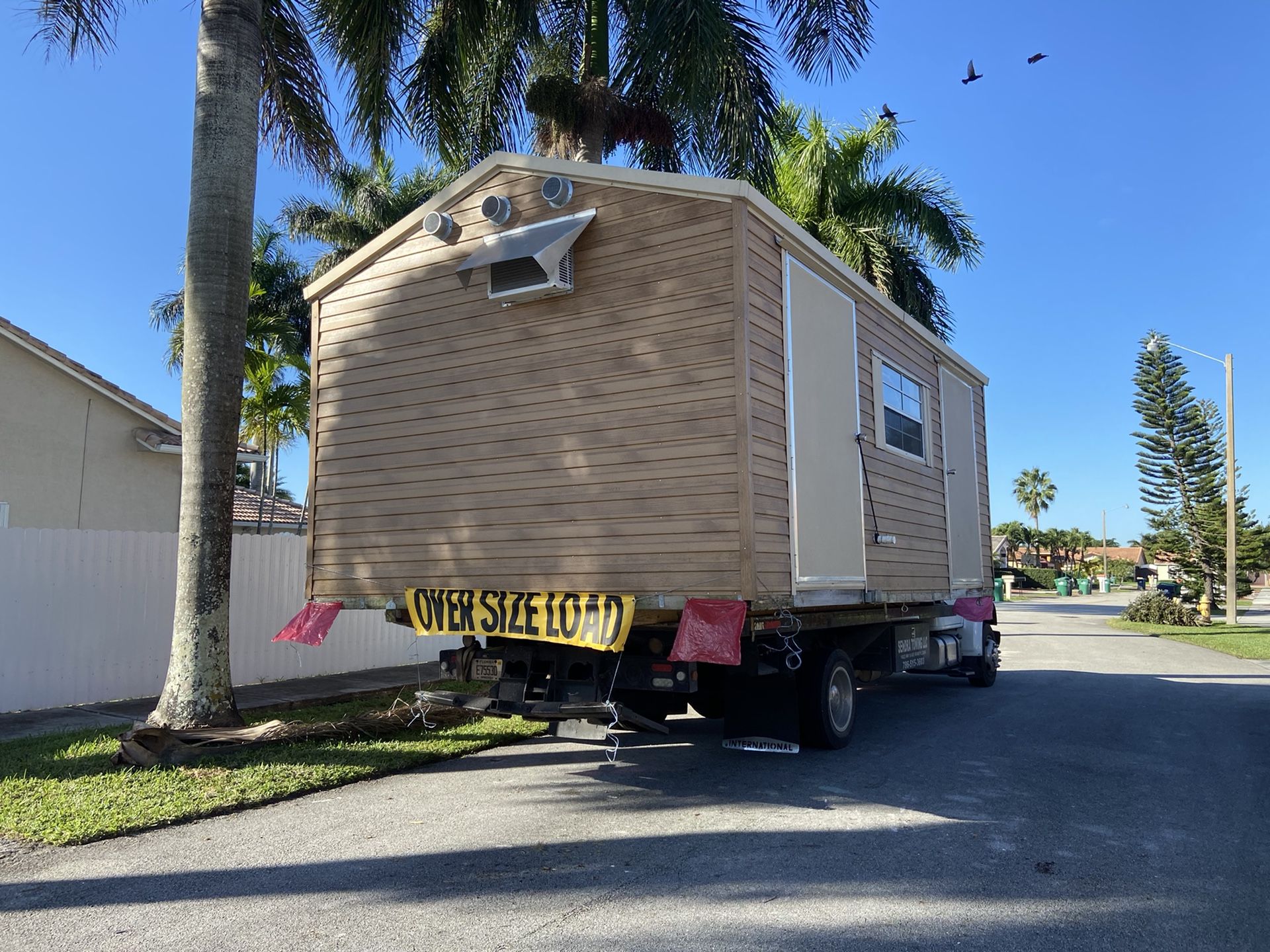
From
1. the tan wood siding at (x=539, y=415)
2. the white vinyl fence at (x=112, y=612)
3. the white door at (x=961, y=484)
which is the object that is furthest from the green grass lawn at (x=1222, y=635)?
the white vinyl fence at (x=112, y=612)

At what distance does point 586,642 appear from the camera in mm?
5777

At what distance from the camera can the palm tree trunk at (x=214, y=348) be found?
7.25m

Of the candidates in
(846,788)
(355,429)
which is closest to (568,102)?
(355,429)

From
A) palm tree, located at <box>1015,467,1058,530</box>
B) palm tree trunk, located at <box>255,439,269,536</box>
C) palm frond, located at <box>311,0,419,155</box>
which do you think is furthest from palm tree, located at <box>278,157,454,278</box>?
palm tree, located at <box>1015,467,1058,530</box>

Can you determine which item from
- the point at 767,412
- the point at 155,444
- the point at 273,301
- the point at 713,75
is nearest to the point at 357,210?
the point at 273,301

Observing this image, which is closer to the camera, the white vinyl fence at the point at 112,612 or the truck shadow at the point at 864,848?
the truck shadow at the point at 864,848

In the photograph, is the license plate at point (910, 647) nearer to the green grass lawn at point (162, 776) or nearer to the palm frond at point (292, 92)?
the green grass lawn at point (162, 776)

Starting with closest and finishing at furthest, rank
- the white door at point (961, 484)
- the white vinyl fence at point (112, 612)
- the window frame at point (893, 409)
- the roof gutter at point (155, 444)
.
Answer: the window frame at point (893, 409) → the white vinyl fence at point (112, 612) → the white door at point (961, 484) → the roof gutter at point (155, 444)

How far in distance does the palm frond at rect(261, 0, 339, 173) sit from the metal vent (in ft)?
16.4

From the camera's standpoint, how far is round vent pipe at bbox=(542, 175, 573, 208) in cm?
659

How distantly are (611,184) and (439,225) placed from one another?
158cm

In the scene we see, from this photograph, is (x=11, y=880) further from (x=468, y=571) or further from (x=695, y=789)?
(x=695, y=789)

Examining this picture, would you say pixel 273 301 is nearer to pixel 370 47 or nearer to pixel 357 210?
pixel 357 210

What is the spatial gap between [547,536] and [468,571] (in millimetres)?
820
